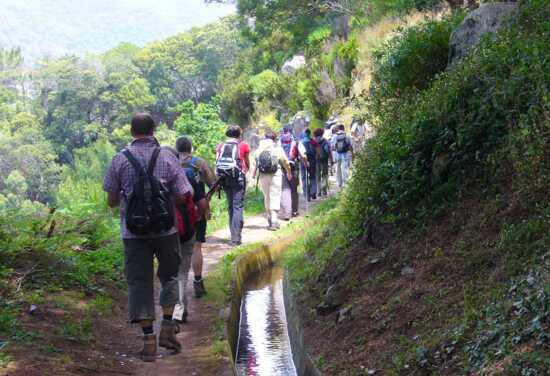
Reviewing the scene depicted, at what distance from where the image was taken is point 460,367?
4.77 meters

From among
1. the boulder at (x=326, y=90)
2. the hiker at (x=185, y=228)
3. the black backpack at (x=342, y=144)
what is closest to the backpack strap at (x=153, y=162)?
the hiker at (x=185, y=228)

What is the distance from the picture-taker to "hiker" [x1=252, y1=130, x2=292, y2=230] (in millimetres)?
15055

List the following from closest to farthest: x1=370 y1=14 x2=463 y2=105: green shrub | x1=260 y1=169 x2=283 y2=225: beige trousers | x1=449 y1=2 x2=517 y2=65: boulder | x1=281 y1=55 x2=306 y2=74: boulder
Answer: x1=449 y1=2 x2=517 y2=65: boulder, x1=370 y1=14 x2=463 y2=105: green shrub, x1=260 y1=169 x2=283 y2=225: beige trousers, x1=281 y1=55 x2=306 y2=74: boulder

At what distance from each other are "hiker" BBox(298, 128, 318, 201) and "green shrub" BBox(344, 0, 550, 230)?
8.46 metres

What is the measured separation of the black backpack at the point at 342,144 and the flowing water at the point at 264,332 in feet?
21.6

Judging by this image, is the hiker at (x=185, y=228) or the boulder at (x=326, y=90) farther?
the boulder at (x=326, y=90)

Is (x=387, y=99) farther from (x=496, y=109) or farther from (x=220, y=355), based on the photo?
(x=220, y=355)

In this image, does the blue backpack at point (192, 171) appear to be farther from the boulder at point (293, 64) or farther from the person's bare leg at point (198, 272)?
the boulder at point (293, 64)

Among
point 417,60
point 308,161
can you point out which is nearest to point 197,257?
point 417,60

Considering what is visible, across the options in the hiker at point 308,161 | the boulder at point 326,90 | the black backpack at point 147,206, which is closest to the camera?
the black backpack at point 147,206

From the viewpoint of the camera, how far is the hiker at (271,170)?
15.1 metres

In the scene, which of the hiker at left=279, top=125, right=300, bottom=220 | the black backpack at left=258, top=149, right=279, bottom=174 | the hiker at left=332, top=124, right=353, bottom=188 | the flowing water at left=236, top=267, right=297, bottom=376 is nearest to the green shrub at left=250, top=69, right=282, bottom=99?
the hiker at left=332, top=124, right=353, bottom=188

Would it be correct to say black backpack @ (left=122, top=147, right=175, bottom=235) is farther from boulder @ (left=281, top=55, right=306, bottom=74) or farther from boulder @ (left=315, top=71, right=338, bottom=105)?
boulder @ (left=281, top=55, right=306, bottom=74)

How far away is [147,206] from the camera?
6.33m
